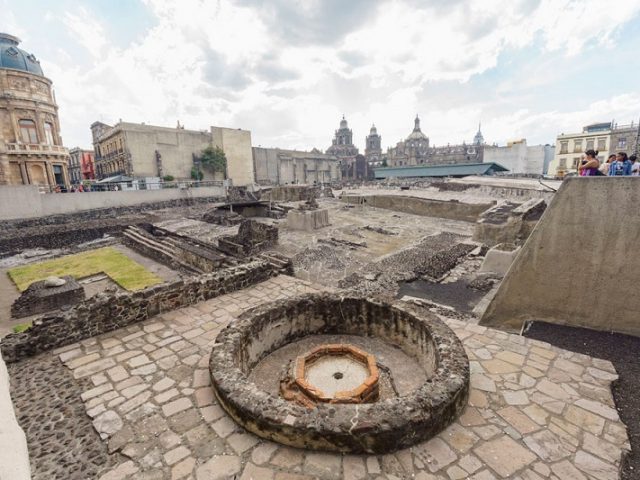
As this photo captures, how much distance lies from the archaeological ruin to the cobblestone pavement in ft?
0.06

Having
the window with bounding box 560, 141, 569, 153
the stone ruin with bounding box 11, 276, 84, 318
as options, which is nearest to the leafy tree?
the stone ruin with bounding box 11, 276, 84, 318

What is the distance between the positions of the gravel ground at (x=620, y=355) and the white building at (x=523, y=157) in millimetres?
46664

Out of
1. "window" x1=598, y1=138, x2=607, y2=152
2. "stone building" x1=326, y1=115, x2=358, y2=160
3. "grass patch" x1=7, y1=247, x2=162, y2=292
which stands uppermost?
"stone building" x1=326, y1=115, x2=358, y2=160

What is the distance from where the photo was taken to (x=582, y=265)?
602 cm

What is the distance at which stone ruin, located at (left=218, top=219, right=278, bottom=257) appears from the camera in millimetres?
13312

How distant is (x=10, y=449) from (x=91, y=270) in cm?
1526

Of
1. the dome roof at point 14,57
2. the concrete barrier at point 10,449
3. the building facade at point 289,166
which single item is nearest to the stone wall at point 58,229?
the dome roof at point 14,57

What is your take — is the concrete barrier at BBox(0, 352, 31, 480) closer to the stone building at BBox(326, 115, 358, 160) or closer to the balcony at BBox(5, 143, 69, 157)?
the balcony at BBox(5, 143, 69, 157)

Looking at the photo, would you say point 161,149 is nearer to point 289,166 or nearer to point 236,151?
point 236,151

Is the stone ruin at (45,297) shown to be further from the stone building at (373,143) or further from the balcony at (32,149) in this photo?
the stone building at (373,143)

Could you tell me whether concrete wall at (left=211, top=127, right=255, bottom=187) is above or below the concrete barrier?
above

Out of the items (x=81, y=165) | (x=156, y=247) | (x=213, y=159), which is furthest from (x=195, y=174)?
(x=156, y=247)

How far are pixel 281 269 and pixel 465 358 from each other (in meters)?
5.79

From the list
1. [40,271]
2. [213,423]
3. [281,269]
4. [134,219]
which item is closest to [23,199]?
[134,219]
